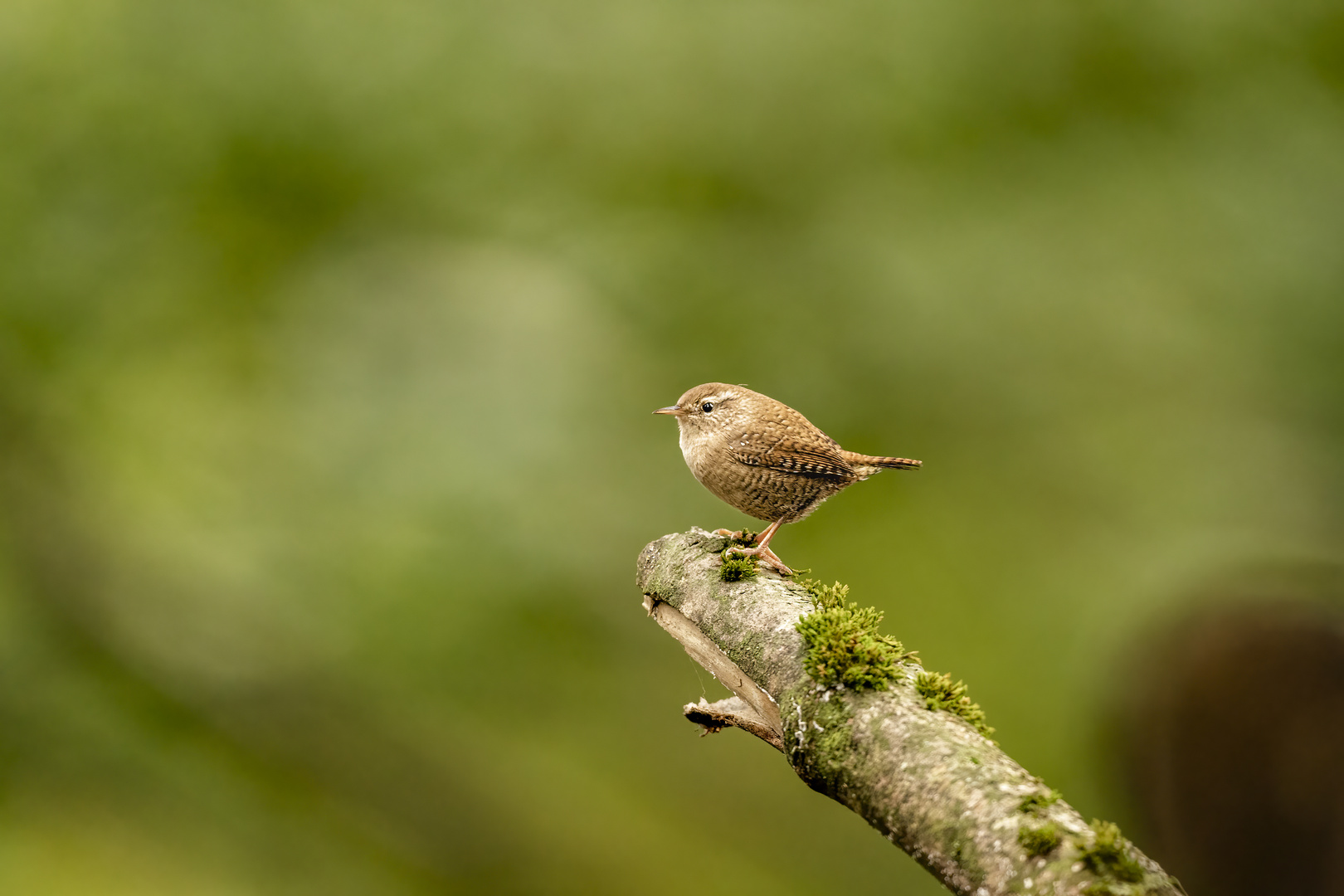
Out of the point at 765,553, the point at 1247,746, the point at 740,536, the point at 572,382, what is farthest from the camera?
the point at 572,382

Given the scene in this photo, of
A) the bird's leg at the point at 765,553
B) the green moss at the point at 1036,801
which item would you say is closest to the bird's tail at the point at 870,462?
the bird's leg at the point at 765,553

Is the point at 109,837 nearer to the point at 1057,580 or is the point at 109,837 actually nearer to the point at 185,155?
the point at 185,155

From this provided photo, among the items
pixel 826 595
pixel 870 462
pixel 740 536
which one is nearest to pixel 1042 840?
pixel 826 595

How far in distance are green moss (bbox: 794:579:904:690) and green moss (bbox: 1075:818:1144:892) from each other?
1.92 ft

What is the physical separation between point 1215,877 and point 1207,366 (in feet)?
12.2

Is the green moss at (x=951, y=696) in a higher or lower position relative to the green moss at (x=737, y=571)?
lower

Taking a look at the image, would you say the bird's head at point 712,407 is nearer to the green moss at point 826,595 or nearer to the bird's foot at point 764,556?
the bird's foot at point 764,556

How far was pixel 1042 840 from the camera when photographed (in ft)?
5.71

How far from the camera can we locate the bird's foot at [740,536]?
3.66 metres

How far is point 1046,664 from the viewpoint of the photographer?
6.42 m

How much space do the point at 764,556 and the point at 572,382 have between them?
3.87m

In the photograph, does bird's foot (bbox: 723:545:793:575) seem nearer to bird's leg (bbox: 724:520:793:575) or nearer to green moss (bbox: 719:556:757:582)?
bird's leg (bbox: 724:520:793:575)

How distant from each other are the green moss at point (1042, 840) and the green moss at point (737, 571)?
4.52 feet

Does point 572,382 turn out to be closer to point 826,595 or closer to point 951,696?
point 826,595
